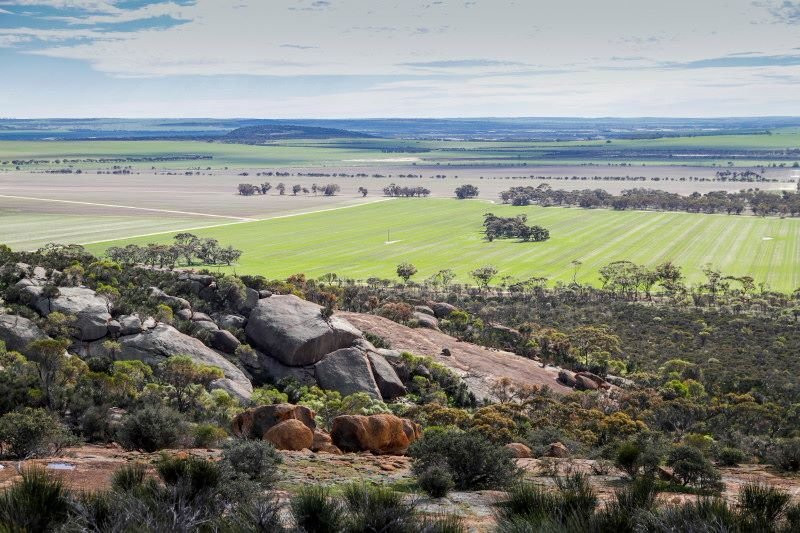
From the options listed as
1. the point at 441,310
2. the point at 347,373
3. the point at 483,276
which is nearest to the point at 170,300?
the point at 347,373

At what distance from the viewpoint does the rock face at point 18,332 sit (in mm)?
35750

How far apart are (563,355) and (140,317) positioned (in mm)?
34257

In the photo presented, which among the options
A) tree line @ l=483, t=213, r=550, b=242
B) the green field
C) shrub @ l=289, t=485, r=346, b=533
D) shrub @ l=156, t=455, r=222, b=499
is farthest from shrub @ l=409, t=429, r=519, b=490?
tree line @ l=483, t=213, r=550, b=242

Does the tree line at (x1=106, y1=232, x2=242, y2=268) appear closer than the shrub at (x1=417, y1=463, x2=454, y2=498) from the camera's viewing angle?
No

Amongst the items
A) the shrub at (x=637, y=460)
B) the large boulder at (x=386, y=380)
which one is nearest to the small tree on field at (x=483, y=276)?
the large boulder at (x=386, y=380)

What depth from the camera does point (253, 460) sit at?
19.3m

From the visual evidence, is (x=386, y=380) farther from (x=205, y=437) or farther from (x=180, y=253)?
(x=180, y=253)

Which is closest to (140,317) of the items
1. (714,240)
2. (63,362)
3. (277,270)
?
(63,362)

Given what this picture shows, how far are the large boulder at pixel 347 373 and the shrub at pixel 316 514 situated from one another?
26.3 meters

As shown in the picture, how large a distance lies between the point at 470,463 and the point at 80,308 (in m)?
25.6

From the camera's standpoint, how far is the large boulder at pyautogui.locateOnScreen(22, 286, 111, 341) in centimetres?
3916

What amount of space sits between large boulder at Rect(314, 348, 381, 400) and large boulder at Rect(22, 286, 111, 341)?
37.2 feet

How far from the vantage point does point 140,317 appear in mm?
40938

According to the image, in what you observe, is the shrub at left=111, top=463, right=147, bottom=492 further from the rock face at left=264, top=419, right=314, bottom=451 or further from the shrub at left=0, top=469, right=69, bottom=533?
the rock face at left=264, top=419, right=314, bottom=451
